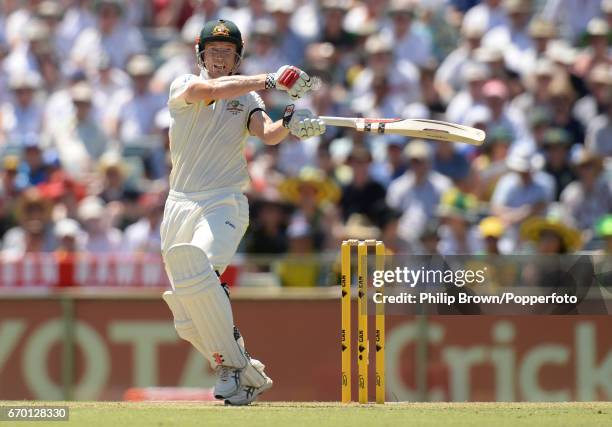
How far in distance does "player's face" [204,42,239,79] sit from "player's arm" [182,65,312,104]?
296 millimetres

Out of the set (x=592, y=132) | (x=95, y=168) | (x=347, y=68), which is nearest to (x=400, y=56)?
(x=347, y=68)

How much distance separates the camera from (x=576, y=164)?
1192 centimetres

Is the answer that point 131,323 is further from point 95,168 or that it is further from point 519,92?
point 519,92

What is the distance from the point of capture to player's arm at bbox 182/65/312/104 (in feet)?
23.5

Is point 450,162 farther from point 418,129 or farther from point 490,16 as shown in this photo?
point 418,129

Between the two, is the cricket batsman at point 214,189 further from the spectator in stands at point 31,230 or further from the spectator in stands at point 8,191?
the spectator in stands at point 8,191

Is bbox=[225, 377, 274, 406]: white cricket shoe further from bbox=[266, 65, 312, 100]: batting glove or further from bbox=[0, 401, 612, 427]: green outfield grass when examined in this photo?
bbox=[266, 65, 312, 100]: batting glove

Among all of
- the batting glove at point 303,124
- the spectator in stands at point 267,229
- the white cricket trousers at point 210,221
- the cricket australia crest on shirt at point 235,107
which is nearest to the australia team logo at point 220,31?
the cricket australia crest on shirt at point 235,107

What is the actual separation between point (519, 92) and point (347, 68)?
1.69 metres

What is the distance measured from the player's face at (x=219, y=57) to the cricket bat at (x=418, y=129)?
58 centimetres

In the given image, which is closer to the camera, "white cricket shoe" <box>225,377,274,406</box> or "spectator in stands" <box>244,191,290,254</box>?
"white cricket shoe" <box>225,377,274,406</box>

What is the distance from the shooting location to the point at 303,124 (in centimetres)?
730

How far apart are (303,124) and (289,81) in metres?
0.25

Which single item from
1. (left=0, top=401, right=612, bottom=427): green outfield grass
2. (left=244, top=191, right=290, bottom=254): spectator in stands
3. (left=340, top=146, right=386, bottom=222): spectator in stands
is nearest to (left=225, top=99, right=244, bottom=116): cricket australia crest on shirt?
(left=0, top=401, right=612, bottom=427): green outfield grass
